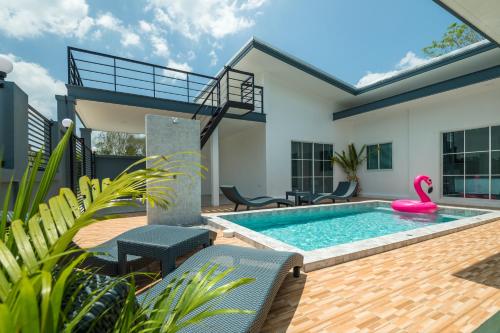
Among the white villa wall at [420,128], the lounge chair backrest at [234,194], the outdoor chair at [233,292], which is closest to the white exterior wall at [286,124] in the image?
the white villa wall at [420,128]

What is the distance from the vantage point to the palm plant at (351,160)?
43.7 feet

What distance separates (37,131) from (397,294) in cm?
759

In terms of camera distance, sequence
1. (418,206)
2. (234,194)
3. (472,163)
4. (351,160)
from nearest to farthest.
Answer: (418,206), (234,194), (472,163), (351,160)

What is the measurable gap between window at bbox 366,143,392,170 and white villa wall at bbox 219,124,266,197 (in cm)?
611

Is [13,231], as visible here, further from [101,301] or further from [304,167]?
[304,167]

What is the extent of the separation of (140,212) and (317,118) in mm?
9539

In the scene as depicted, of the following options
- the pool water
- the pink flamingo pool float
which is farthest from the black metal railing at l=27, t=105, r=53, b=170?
the pink flamingo pool float

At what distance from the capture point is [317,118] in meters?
13.0

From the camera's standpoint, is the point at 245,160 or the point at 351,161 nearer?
the point at 245,160

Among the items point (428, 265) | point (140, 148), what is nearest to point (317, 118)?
point (428, 265)

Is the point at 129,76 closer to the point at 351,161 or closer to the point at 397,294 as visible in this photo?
the point at 397,294

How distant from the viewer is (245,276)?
2.18m

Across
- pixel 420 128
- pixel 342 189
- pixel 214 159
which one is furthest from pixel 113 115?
pixel 420 128

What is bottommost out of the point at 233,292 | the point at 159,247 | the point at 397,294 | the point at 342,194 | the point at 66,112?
the point at 397,294
